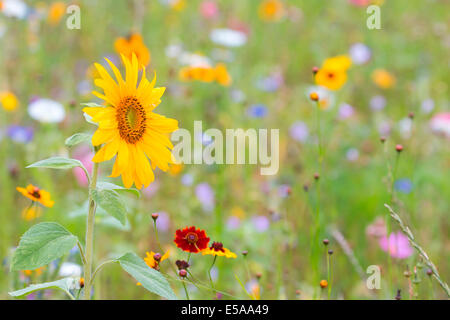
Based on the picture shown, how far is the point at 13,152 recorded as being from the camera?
1947 mm

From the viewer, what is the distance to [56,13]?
2.48 meters

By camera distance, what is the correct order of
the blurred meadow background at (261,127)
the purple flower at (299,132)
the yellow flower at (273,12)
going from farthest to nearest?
Answer: the yellow flower at (273,12) < the purple flower at (299,132) < the blurred meadow background at (261,127)

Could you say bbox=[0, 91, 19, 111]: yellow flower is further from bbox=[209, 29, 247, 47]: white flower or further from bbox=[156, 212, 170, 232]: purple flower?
bbox=[209, 29, 247, 47]: white flower

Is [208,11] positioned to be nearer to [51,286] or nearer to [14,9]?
[14,9]

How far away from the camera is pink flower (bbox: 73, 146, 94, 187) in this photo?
1.75 meters

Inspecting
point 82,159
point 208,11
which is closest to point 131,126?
point 82,159

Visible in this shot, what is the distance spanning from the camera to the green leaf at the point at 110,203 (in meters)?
0.68

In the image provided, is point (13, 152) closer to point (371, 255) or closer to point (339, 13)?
point (371, 255)

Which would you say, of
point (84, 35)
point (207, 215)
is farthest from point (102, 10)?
point (207, 215)

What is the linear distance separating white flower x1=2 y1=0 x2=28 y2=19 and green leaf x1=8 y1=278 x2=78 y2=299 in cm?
167

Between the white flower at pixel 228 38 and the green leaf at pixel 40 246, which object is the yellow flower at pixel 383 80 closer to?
the white flower at pixel 228 38

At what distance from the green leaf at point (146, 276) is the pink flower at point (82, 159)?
38.5 inches

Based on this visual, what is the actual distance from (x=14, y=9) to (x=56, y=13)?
0.92ft

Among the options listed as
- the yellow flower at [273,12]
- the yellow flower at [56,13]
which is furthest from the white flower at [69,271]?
the yellow flower at [273,12]
